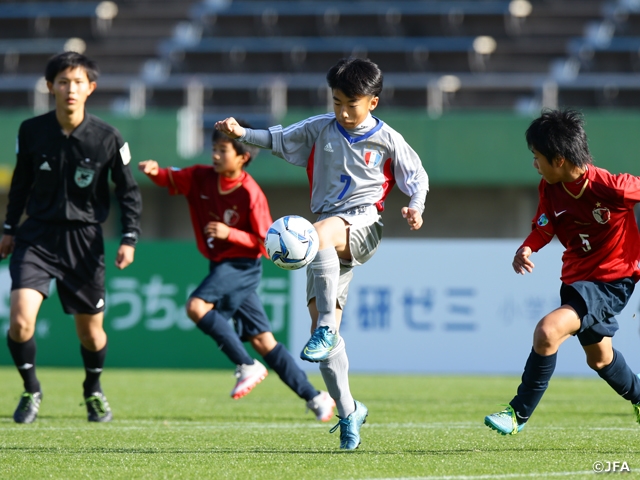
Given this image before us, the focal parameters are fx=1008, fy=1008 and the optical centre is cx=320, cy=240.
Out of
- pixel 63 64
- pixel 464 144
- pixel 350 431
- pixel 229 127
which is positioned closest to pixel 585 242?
pixel 350 431

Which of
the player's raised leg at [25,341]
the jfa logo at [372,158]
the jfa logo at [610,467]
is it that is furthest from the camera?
the player's raised leg at [25,341]

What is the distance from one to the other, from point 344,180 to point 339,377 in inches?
40.3

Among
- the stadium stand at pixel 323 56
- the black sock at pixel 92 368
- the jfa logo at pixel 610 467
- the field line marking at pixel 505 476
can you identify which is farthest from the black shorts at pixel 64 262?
the stadium stand at pixel 323 56

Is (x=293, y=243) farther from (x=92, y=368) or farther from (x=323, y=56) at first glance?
(x=323, y=56)

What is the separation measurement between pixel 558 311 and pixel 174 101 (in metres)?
16.7

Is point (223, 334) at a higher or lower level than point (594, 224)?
lower

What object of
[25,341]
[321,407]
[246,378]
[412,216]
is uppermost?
[412,216]

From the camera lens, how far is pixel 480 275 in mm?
13094

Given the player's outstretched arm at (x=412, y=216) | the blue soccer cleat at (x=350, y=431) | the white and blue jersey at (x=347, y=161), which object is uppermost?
the white and blue jersey at (x=347, y=161)

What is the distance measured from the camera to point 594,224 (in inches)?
205

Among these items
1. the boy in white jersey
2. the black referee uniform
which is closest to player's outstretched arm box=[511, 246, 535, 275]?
the boy in white jersey

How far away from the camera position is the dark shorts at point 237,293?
7379 mm

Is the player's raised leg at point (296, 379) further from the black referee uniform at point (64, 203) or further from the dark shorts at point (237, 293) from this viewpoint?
the black referee uniform at point (64, 203)

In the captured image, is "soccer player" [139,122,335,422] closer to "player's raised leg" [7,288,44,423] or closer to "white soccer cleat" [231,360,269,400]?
"white soccer cleat" [231,360,269,400]
